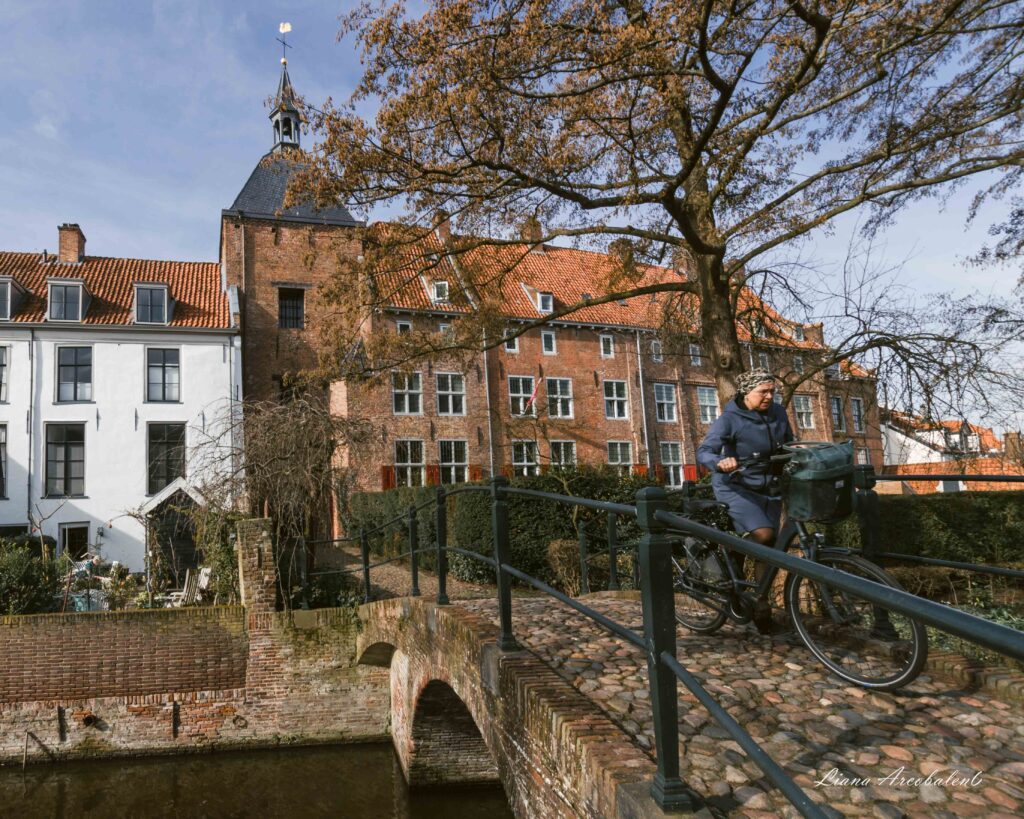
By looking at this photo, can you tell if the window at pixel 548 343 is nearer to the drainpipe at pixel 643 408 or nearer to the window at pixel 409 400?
the drainpipe at pixel 643 408

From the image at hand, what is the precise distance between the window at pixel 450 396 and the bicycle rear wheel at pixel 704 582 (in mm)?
20490

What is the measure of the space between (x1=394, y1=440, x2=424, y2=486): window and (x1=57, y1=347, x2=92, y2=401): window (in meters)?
9.25

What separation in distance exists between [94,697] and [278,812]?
4.00 metres

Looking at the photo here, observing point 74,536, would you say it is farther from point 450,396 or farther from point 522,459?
point 522,459

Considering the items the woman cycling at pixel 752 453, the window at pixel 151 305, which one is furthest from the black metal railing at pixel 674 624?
the window at pixel 151 305

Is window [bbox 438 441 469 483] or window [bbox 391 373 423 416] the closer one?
window [bbox 391 373 423 416]

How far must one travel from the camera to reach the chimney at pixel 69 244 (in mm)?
23688

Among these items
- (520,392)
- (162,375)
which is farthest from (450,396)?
(162,375)

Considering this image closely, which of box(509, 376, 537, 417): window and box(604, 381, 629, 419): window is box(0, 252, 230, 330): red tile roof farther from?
box(604, 381, 629, 419): window

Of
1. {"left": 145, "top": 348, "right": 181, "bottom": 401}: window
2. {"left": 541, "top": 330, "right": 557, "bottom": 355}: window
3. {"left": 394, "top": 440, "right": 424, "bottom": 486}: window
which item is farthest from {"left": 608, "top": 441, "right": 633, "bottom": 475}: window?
{"left": 145, "top": 348, "right": 181, "bottom": 401}: window

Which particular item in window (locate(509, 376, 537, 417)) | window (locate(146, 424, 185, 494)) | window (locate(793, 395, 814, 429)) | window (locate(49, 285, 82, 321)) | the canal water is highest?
window (locate(49, 285, 82, 321))

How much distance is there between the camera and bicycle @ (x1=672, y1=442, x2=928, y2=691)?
128 inches

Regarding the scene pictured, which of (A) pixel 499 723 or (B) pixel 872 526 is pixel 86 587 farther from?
(B) pixel 872 526

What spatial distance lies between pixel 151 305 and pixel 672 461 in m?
19.3
